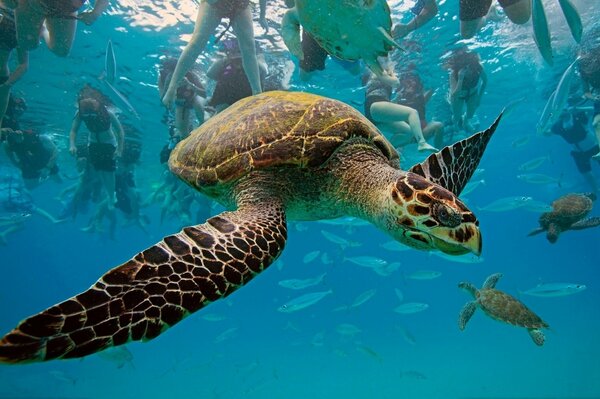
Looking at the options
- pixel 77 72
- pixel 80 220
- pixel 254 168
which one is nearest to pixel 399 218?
pixel 254 168

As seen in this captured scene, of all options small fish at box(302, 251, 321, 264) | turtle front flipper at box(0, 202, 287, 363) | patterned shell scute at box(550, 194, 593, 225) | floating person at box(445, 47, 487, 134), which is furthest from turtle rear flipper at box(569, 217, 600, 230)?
small fish at box(302, 251, 321, 264)

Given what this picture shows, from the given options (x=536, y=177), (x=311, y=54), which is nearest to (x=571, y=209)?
(x=536, y=177)

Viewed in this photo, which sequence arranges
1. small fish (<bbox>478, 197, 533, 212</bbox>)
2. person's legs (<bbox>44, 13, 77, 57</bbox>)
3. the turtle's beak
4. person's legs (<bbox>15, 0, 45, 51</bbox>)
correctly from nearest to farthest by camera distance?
the turtle's beak, person's legs (<bbox>15, 0, 45, 51</bbox>), person's legs (<bbox>44, 13, 77, 57</bbox>), small fish (<bbox>478, 197, 533, 212</bbox>)

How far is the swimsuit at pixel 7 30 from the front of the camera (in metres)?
7.37

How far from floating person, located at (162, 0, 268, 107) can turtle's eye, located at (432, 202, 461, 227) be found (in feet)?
20.0

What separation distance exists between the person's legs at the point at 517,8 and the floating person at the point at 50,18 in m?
8.62

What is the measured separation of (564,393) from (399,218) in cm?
4103

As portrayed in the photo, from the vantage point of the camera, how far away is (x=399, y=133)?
10.7 meters

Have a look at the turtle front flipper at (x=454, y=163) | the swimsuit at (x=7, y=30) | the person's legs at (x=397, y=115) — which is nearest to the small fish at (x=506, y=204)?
the person's legs at (x=397, y=115)

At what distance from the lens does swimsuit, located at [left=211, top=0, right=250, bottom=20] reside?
22.6 ft

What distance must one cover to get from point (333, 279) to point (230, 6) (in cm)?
6375

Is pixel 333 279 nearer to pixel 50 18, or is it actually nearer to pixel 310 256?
pixel 310 256

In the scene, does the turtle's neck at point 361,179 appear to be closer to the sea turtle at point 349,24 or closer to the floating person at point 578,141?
the sea turtle at point 349,24

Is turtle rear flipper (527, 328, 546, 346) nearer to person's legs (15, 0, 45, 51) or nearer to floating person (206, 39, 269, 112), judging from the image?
floating person (206, 39, 269, 112)
